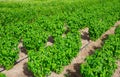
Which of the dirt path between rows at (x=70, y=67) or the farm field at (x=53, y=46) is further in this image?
the dirt path between rows at (x=70, y=67)

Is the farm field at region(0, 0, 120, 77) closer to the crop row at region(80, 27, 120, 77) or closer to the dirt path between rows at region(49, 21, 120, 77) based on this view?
the crop row at region(80, 27, 120, 77)

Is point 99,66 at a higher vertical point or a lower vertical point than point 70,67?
higher

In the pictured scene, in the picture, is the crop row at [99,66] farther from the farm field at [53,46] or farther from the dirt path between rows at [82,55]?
the dirt path between rows at [82,55]

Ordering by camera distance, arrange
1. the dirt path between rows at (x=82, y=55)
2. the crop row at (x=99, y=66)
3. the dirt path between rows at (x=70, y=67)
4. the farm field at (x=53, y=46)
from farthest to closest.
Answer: the dirt path between rows at (x=82, y=55) → the dirt path between rows at (x=70, y=67) → the farm field at (x=53, y=46) → the crop row at (x=99, y=66)

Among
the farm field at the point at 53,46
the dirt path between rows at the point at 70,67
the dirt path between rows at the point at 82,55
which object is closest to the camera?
the farm field at the point at 53,46

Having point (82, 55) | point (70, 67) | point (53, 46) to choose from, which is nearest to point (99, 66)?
point (70, 67)

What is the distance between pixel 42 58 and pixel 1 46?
3.13 metres

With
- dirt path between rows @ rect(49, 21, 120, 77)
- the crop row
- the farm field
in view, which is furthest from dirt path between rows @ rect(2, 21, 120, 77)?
the crop row

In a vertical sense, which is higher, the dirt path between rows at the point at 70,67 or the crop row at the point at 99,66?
the crop row at the point at 99,66

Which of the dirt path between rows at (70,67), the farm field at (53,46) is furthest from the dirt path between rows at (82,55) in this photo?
the farm field at (53,46)

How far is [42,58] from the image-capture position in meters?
12.7

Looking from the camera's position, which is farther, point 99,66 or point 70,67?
point 70,67

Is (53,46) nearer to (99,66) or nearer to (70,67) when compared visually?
(70,67)

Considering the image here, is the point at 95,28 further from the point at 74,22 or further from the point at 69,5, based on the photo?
the point at 69,5
